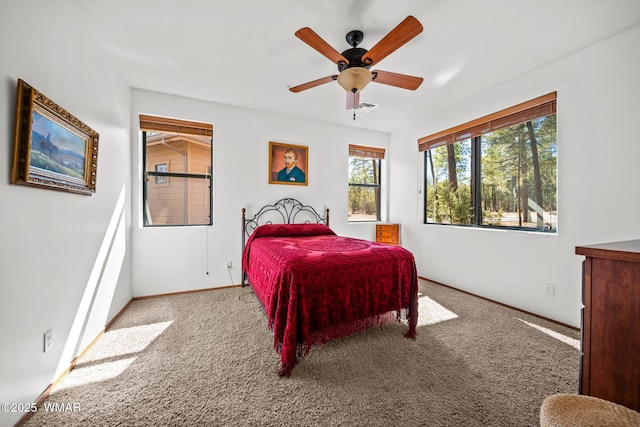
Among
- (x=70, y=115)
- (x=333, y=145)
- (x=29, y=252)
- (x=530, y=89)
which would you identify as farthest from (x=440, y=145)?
(x=29, y=252)

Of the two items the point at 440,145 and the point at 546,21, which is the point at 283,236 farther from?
the point at 546,21

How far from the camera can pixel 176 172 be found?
3344mm

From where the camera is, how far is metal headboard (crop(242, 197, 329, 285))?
3.62 meters

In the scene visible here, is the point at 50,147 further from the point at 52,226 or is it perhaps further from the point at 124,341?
the point at 124,341

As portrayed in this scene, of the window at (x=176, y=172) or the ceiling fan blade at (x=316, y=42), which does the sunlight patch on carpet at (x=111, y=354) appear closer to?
the window at (x=176, y=172)

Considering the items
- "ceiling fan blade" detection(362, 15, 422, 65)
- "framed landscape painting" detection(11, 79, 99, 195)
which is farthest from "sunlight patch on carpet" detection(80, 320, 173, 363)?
"ceiling fan blade" detection(362, 15, 422, 65)

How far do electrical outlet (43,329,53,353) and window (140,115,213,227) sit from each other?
1891 mm

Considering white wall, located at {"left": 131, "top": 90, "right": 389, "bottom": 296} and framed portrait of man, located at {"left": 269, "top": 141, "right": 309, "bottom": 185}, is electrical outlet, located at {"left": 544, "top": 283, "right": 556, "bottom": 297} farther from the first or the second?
framed portrait of man, located at {"left": 269, "top": 141, "right": 309, "bottom": 185}

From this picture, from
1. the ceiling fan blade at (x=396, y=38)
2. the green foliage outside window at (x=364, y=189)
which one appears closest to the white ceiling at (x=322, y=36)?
the ceiling fan blade at (x=396, y=38)

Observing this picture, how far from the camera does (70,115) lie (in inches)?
65.0

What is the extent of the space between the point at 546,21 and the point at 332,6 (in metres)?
1.65

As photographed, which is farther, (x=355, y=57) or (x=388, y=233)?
(x=388, y=233)

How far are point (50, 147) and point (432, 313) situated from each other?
334 cm

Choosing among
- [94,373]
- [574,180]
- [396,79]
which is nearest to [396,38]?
[396,79]
